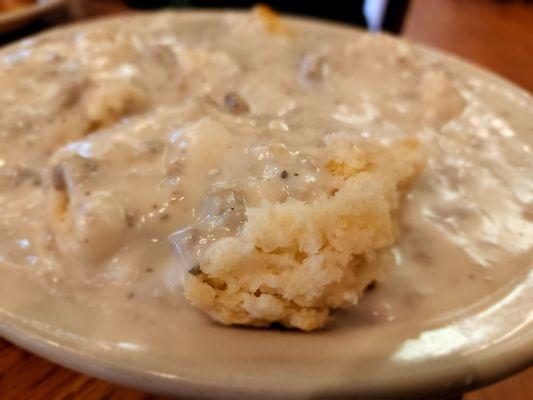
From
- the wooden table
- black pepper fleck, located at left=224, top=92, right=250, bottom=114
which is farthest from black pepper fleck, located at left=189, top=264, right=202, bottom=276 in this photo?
black pepper fleck, located at left=224, top=92, right=250, bottom=114

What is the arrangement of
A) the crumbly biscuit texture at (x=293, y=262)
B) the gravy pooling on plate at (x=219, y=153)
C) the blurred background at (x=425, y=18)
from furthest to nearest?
the blurred background at (x=425, y=18) < the gravy pooling on plate at (x=219, y=153) < the crumbly biscuit texture at (x=293, y=262)

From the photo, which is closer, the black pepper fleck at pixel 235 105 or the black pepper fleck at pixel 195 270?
the black pepper fleck at pixel 195 270

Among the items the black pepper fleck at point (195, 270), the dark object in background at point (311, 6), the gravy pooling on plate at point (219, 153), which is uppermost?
the black pepper fleck at point (195, 270)

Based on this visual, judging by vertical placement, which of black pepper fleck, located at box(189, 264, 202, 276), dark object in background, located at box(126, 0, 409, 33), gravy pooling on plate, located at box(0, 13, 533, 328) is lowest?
dark object in background, located at box(126, 0, 409, 33)

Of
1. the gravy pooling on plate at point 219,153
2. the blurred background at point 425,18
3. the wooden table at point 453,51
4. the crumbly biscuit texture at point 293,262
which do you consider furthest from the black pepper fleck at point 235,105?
the blurred background at point 425,18

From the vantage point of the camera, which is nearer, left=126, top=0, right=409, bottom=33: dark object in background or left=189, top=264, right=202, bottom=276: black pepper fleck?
left=189, top=264, right=202, bottom=276: black pepper fleck

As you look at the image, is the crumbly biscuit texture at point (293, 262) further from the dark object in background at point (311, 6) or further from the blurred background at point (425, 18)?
the dark object in background at point (311, 6)

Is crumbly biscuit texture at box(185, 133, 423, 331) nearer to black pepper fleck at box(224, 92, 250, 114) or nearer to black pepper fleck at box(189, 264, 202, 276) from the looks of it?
black pepper fleck at box(189, 264, 202, 276)
